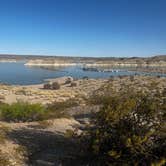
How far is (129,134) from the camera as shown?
9.30 metres

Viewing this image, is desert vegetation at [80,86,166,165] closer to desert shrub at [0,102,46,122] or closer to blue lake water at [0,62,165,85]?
desert shrub at [0,102,46,122]

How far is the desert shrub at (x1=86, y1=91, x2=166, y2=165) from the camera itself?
341 inches

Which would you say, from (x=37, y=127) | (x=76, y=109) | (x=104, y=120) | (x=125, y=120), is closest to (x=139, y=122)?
(x=125, y=120)

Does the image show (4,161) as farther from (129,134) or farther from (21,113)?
(21,113)

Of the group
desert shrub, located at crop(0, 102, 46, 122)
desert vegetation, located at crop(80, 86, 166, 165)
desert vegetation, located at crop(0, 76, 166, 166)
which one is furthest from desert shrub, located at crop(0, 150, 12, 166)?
desert shrub, located at crop(0, 102, 46, 122)

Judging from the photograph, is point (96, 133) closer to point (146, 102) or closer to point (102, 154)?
point (102, 154)

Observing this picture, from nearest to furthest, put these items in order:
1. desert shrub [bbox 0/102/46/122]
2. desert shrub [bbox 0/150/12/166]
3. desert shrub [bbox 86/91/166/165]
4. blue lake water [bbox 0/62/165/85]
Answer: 1. desert shrub [bbox 86/91/166/165]
2. desert shrub [bbox 0/150/12/166]
3. desert shrub [bbox 0/102/46/122]
4. blue lake water [bbox 0/62/165/85]

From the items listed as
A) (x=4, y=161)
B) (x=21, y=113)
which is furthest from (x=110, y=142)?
(x=21, y=113)

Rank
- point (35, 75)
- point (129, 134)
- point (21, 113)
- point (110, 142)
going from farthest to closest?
1. point (35, 75)
2. point (21, 113)
3. point (110, 142)
4. point (129, 134)

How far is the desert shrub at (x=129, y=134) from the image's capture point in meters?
8.67

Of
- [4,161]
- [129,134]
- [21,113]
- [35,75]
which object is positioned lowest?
[35,75]

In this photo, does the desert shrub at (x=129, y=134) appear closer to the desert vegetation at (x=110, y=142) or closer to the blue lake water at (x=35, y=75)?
the desert vegetation at (x=110, y=142)

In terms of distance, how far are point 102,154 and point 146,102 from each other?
79.6 inches

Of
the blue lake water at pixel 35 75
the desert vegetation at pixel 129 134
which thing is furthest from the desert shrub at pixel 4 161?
the blue lake water at pixel 35 75
